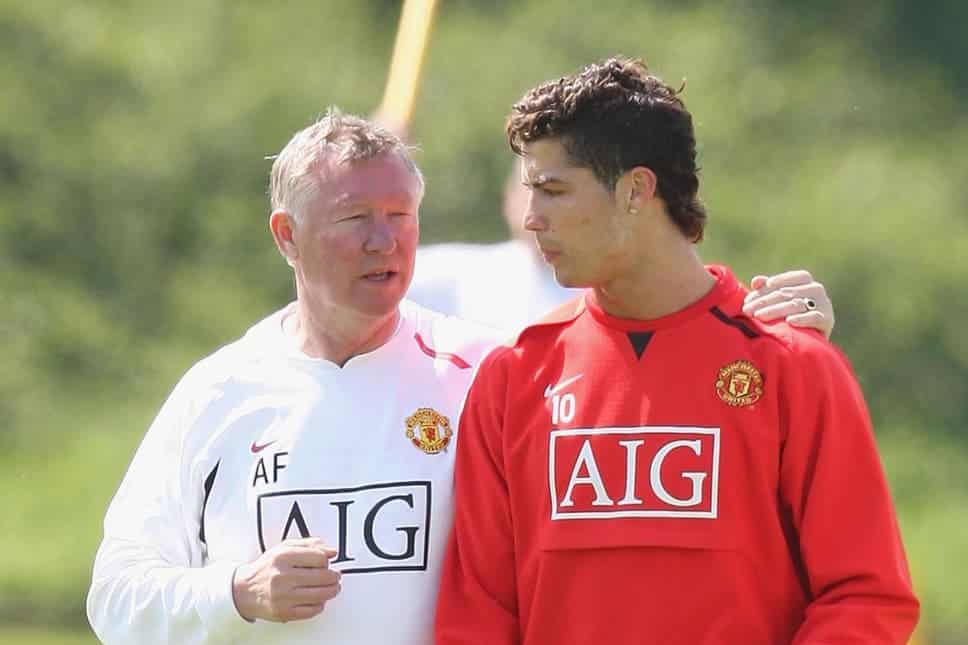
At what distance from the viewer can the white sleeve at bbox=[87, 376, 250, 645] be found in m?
3.46

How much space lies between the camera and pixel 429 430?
3525 millimetres

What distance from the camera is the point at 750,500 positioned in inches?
128

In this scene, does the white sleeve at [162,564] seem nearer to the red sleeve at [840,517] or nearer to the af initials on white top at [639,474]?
the af initials on white top at [639,474]

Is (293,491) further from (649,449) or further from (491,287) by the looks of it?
(491,287)

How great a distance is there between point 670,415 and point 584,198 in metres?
0.40

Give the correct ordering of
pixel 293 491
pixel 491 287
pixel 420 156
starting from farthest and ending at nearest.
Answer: pixel 420 156 → pixel 491 287 → pixel 293 491

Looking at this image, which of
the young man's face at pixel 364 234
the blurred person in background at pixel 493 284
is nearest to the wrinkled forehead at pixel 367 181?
the young man's face at pixel 364 234

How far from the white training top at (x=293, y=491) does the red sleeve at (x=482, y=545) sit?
2.3 inches

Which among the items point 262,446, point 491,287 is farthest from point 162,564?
point 491,287

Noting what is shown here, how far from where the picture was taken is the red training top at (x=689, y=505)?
10.5 ft

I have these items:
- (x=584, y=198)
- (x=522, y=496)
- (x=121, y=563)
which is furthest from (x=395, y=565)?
(x=584, y=198)

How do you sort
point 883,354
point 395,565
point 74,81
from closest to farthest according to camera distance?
1. point 395,565
2. point 883,354
3. point 74,81

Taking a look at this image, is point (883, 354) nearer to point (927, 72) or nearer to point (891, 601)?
point (927, 72)

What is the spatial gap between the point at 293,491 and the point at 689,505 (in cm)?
73
